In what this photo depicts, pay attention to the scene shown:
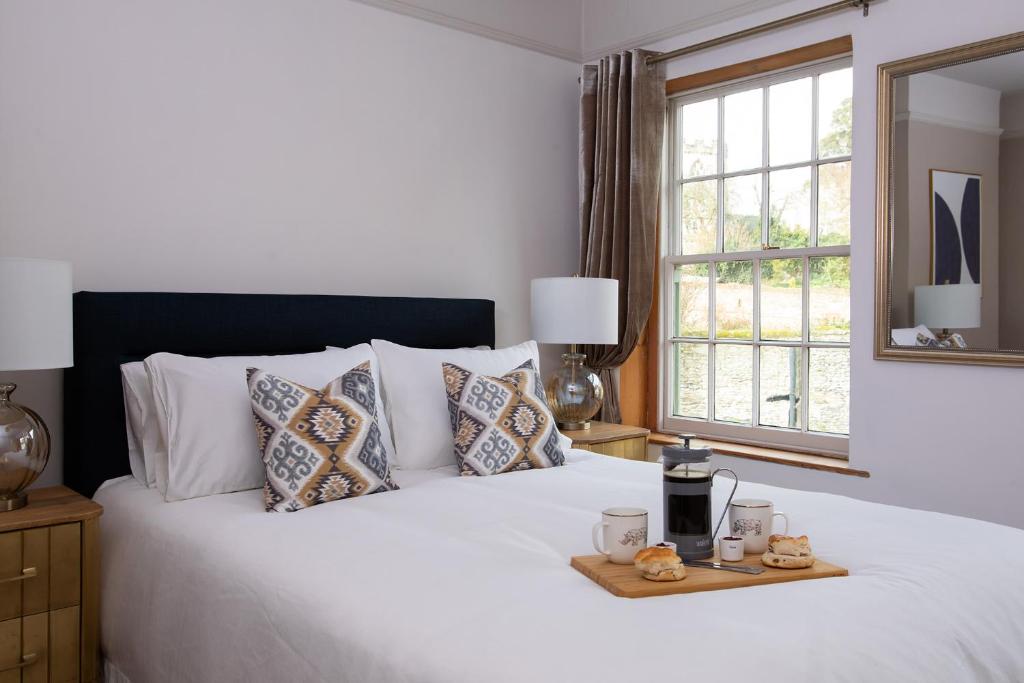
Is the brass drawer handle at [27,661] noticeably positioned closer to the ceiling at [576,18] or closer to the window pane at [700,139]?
Answer: the ceiling at [576,18]

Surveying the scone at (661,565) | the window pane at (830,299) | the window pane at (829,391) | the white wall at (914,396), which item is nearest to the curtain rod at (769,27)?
the white wall at (914,396)

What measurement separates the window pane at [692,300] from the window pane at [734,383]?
17 centimetres

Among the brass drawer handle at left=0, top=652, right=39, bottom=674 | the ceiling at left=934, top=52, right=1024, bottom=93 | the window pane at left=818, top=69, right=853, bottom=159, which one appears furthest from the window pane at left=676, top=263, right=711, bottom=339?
the brass drawer handle at left=0, top=652, right=39, bottom=674

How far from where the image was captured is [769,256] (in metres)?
3.93

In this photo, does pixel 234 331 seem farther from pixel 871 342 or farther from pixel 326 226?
pixel 871 342

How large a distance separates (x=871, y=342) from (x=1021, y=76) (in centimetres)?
111

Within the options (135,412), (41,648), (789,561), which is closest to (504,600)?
(789,561)

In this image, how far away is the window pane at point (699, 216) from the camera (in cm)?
420

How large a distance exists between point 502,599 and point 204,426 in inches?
55.2

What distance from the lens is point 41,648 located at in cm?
226

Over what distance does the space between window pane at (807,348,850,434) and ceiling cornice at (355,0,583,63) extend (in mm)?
2074

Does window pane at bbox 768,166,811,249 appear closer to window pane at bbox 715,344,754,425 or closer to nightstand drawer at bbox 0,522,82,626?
window pane at bbox 715,344,754,425

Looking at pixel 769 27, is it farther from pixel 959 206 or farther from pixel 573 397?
pixel 573 397

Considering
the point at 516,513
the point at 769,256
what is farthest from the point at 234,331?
the point at 769,256
